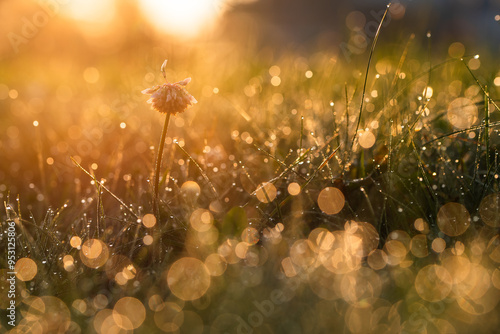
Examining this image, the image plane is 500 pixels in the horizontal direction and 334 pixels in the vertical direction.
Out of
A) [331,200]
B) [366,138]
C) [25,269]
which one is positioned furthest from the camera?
[366,138]

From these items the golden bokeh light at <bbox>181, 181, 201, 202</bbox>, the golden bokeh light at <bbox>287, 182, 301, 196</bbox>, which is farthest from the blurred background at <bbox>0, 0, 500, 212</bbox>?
the golden bokeh light at <bbox>287, 182, 301, 196</bbox>

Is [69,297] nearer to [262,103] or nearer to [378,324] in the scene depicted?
[378,324]

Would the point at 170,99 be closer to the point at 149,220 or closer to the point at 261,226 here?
the point at 149,220

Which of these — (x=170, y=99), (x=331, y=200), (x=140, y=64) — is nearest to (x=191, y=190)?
(x=170, y=99)

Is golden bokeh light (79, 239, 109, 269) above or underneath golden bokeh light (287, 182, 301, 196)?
underneath

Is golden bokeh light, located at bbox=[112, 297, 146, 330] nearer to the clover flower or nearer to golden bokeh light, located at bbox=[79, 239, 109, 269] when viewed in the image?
golden bokeh light, located at bbox=[79, 239, 109, 269]

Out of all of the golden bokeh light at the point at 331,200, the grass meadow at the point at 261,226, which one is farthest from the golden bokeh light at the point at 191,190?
the golden bokeh light at the point at 331,200
